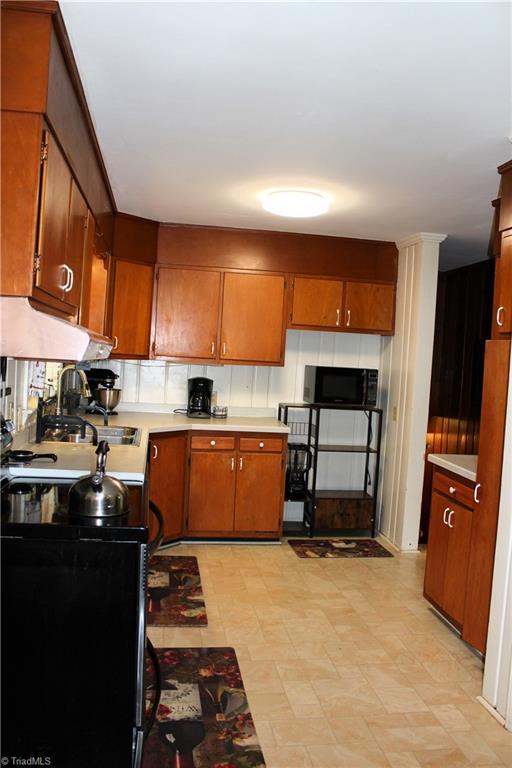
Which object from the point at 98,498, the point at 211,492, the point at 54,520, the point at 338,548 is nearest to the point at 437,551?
the point at 338,548

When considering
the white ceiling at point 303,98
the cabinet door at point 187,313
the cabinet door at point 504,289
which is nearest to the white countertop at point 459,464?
the cabinet door at point 504,289

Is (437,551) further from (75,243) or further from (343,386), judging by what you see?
(75,243)

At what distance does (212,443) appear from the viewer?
467 cm

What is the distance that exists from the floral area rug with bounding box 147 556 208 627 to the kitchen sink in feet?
2.64

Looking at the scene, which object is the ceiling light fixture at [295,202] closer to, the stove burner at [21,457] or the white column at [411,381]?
the white column at [411,381]

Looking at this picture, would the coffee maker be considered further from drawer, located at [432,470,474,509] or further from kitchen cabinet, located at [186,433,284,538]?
drawer, located at [432,470,474,509]

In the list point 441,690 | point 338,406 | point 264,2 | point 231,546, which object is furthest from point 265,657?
point 264,2

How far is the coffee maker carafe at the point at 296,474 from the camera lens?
505cm

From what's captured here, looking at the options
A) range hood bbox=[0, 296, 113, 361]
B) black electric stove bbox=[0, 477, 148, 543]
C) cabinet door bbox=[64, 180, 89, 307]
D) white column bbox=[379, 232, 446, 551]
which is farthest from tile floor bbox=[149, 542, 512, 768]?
cabinet door bbox=[64, 180, 89, 307]

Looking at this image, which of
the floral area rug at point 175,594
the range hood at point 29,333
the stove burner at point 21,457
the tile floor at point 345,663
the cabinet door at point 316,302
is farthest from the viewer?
the cabinet door at point 316,302

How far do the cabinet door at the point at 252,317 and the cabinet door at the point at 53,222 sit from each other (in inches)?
102

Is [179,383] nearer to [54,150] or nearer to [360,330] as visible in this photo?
[360,330]

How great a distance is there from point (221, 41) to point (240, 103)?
18.6 inches

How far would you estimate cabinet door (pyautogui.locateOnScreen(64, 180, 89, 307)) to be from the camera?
2.39m
